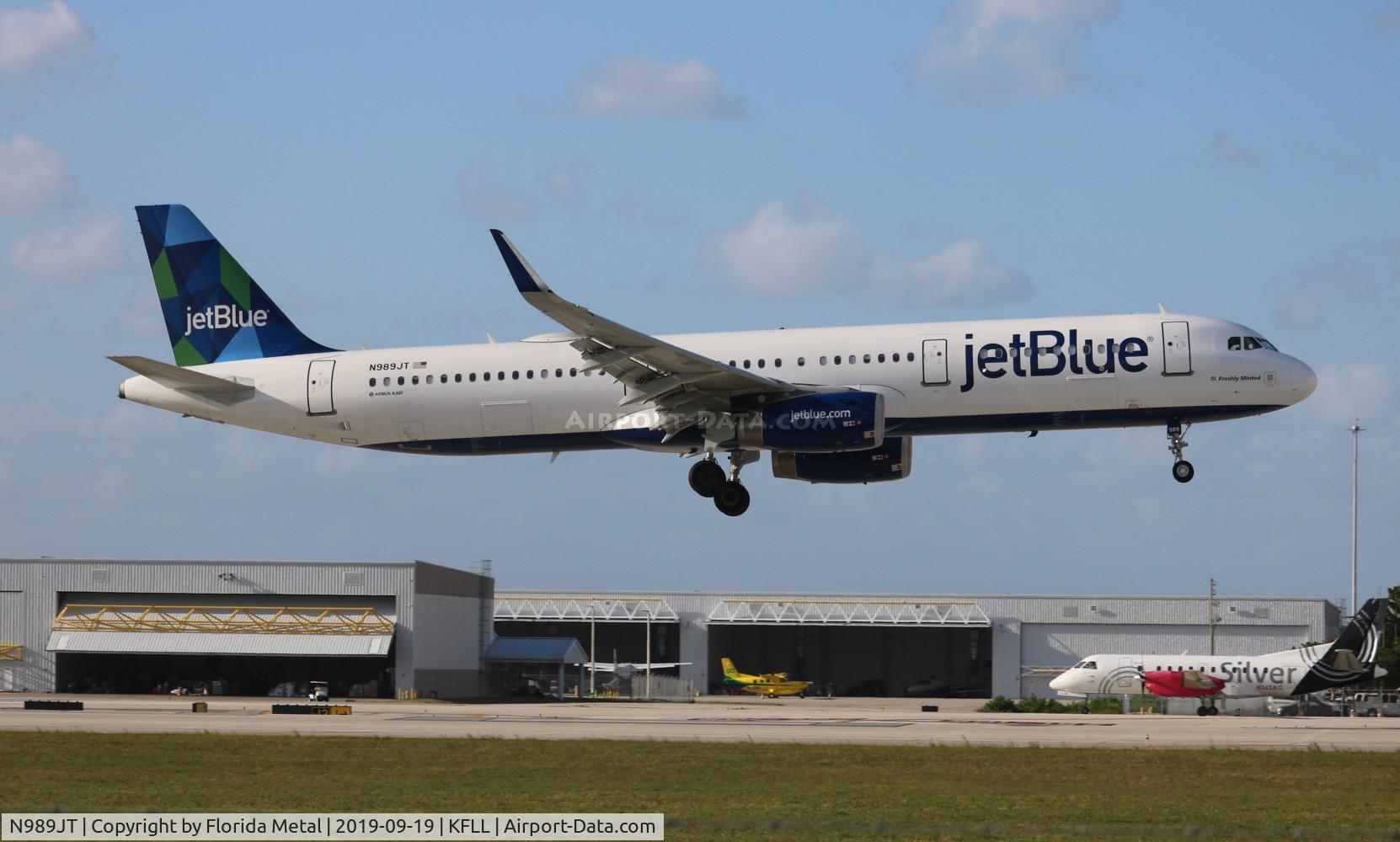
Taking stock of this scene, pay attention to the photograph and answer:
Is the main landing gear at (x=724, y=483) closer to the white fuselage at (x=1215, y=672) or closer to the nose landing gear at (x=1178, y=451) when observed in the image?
the nose landing gear at (x=1178, y=451)

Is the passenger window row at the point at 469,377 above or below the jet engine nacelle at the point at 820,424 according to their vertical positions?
above

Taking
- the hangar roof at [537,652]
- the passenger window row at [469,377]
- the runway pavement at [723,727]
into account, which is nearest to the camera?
the runway pavement at [723,727]

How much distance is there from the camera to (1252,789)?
35.0 meters

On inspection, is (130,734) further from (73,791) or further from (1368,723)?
(1368,723)

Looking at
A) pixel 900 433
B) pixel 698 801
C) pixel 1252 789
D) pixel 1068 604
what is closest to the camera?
pixel 698 801

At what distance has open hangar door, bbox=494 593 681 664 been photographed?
12631 cm

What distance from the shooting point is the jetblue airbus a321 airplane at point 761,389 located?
149 feet

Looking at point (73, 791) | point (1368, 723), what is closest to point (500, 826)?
point (73, 791)

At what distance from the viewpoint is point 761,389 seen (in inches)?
1797

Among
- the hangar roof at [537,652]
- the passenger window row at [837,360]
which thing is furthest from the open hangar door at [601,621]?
the passenger window row at [837,360]

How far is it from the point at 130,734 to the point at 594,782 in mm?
19059

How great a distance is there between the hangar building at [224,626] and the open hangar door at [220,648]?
7 cm

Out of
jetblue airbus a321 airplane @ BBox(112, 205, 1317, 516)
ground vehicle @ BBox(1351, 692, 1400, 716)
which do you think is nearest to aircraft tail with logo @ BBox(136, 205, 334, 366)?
jetblue airbus a321 airplane @ BBox(112, 205, 1317, 516)

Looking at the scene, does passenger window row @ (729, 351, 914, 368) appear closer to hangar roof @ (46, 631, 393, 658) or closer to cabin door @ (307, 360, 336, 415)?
cabin door @ (307, 360, 336, 415)
